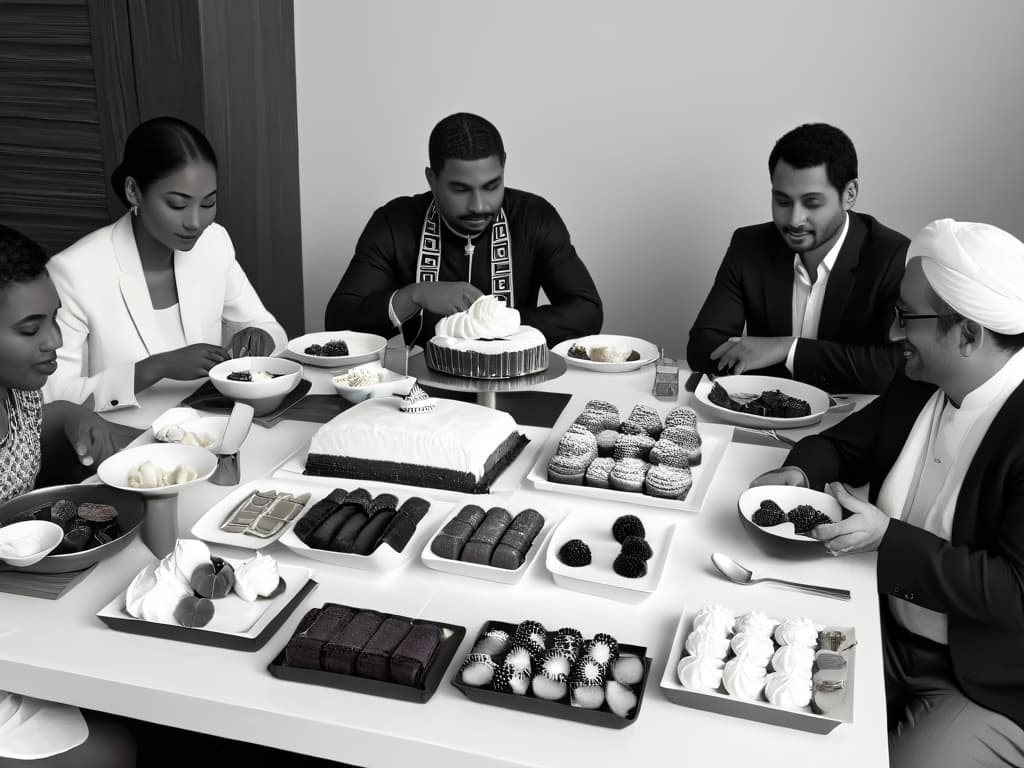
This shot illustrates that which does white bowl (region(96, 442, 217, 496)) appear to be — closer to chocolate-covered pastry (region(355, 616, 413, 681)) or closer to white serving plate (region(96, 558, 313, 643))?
white serving plate (region(96, 558, 313, 643))

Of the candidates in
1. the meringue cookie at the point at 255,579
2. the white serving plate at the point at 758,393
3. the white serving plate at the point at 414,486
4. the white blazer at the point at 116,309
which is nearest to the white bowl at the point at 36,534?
the meringue cookie at the point at 255,579

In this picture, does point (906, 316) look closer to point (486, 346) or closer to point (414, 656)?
point (486, 346)

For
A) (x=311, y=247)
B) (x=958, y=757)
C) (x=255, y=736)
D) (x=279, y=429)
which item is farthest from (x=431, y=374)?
(x=311, y=247)

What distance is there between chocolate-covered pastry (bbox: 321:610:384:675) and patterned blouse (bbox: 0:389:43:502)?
983 mm

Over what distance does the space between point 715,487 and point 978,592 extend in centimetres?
54

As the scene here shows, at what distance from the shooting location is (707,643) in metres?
1.32

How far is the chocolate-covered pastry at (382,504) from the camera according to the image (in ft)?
5.59

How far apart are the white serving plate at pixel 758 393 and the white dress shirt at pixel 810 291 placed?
46cm

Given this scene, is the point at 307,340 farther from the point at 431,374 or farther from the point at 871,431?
the point at 871,431

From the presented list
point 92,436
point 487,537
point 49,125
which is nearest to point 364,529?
point 487,537

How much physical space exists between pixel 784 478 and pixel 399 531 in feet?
2.69

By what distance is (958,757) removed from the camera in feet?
5.36

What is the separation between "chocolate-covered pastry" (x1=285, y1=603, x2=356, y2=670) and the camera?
128 cm

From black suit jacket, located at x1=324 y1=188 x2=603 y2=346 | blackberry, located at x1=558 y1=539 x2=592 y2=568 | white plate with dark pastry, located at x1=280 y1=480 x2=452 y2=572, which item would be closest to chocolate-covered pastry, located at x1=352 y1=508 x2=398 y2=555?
white plate with dark pastry, located at x1=280 y1=480 x2=452 y2=572
